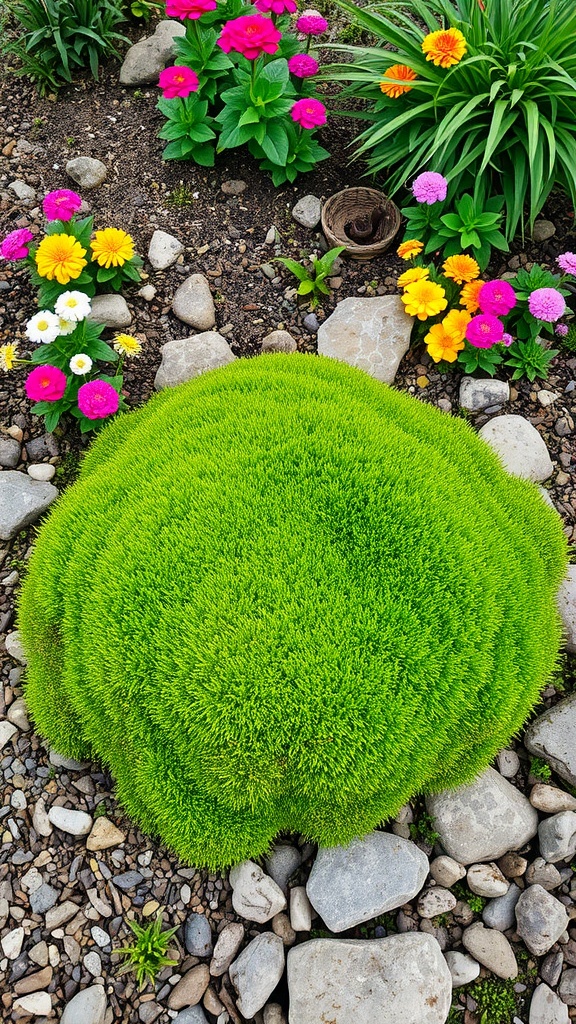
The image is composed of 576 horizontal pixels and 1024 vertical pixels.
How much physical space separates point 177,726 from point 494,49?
370 centimetres

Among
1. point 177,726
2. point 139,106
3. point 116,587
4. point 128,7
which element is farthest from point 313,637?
point 128,7

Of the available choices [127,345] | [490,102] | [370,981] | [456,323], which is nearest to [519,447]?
[456,323]

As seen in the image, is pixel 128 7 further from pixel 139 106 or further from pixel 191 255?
pixel 191 255

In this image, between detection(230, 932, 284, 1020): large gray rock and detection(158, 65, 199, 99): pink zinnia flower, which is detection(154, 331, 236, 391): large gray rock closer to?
detection(158, 65, 199, 99): pink zinnia flower

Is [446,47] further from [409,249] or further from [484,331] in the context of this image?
[484,331]

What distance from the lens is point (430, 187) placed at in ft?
11.6

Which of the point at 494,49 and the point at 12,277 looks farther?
the point at 12,277

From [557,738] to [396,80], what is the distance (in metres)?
3.36

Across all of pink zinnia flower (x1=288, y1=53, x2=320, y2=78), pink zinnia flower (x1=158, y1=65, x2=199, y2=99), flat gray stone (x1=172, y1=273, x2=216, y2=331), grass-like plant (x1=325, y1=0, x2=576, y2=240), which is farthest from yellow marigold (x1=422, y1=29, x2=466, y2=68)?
flat gray stone (x1=172, y1=273, x2=216, y2=331)

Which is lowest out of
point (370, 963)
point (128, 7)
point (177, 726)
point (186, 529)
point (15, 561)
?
point (15, 561)

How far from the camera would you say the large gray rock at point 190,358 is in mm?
3580

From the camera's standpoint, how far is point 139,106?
4.55m

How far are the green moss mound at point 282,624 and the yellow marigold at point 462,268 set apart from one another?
3.49ft

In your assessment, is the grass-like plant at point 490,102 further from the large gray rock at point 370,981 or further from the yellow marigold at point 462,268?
the large gray rock at point 370,981
